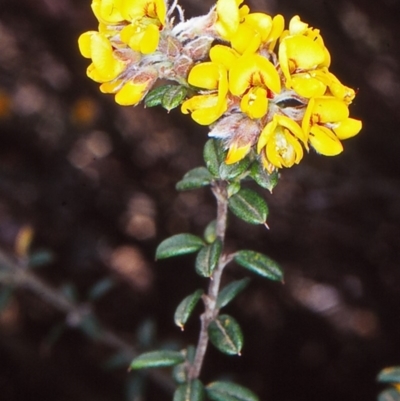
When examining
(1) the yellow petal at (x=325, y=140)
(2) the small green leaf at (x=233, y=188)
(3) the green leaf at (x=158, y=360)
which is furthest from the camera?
(3) the green leaf at (x=158, y=360)

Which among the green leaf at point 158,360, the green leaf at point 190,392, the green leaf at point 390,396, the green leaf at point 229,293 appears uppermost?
the green leaf at point 229,293

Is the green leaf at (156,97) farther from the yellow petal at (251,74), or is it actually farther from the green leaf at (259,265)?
the green leaf at (259,265)

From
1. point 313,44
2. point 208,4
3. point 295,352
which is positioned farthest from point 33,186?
point 313,44

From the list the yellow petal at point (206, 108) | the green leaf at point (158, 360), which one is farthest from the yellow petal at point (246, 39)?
the green leaf at point (158, 360)

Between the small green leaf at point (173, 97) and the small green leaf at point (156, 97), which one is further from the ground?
the small green leaf at point (173, 97)

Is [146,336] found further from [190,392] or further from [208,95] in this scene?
[208,95]

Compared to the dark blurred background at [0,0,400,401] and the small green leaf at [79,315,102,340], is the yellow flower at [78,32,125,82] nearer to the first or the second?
the small green leaf at [79,315,102,340]
